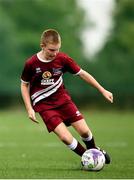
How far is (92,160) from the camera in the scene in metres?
11.9

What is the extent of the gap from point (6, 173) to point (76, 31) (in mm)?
54405

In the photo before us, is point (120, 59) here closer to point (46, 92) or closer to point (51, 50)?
point (46, 92)

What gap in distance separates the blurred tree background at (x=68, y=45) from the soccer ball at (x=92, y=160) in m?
33.4

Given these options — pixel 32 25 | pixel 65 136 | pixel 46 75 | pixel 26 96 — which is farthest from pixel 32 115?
pixel 32 25

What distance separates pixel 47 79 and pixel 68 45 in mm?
47581

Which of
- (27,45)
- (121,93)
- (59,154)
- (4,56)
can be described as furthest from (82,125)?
(27,45)

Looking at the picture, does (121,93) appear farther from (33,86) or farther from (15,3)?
(33,86)

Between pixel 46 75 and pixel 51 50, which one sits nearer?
pixel 51 50

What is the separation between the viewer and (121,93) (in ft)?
152

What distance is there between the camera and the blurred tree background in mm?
46625

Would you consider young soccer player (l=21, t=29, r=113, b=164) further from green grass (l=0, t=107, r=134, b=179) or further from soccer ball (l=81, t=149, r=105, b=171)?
green grass (l=0, t=107, r=134, b=179)

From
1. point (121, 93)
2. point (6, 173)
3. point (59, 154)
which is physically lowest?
point (121, 93)

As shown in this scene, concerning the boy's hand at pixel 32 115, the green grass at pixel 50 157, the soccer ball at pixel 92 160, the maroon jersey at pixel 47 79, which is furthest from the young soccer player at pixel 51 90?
the green grass at pixel 50 157

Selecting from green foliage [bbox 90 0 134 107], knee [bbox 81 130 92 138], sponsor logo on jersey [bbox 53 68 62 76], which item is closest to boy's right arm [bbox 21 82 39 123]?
sponsor logo on jersey [bbox 53 68 62 76]
